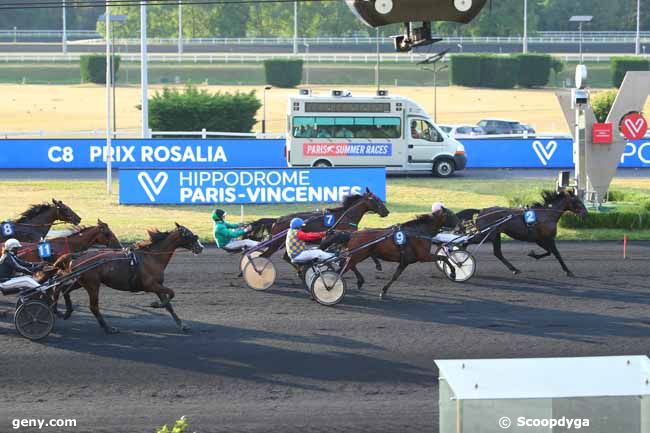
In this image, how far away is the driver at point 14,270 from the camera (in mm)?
13992

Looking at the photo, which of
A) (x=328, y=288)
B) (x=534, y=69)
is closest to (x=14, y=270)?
(x=328, y=288)

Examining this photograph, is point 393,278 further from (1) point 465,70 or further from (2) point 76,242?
(1) point 465,70

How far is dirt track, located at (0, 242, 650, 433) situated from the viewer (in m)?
11.3

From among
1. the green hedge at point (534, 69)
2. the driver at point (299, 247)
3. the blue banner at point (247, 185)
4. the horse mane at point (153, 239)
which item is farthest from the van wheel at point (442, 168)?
the green hedge at point (534, 69)

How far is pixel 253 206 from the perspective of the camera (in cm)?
2634

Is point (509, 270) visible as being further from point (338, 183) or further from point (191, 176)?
point (191, 176)

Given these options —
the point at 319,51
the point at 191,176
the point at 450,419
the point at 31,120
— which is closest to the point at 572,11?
the point at 319,51

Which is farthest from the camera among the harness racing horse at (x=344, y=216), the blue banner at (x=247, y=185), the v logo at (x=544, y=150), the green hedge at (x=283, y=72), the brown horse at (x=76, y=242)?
the green hedge at (x=283, y=72)

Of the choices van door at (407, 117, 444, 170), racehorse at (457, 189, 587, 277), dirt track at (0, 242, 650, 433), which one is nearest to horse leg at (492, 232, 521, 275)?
racehorse at (457, 189, 587, 277)

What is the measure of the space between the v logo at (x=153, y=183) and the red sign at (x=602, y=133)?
33.5 feet

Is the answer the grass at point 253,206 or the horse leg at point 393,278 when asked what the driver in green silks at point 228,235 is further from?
the grass at point 253,206

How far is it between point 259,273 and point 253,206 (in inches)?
361

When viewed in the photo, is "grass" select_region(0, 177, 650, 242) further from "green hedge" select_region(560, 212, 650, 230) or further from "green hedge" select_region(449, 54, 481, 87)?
"green hedge" select_region(449, 54, 481, 87)

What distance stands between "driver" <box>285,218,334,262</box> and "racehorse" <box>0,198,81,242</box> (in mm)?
3931
